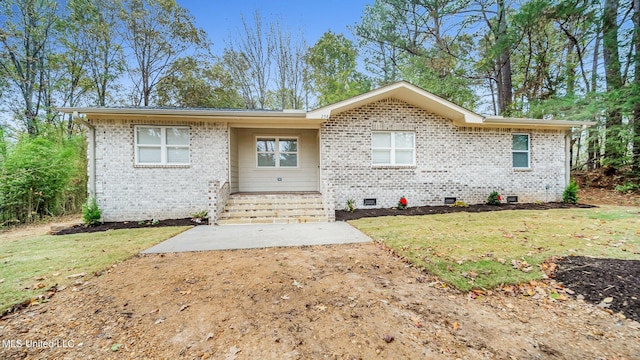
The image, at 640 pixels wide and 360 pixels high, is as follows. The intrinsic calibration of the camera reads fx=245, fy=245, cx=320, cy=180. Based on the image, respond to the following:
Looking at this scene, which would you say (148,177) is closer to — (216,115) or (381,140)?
(216,115)

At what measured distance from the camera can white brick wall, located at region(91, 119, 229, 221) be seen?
7.40 m

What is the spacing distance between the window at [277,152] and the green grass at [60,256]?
439cm

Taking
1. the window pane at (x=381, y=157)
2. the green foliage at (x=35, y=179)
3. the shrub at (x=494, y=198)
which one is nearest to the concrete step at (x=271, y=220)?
the window pane at (x=381, y=157)

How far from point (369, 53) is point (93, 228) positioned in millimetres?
18454

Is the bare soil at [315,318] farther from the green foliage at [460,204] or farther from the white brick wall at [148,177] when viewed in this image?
the green foliage at [460,204]

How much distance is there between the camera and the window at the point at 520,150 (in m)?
9.35

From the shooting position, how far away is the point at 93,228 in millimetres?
6672

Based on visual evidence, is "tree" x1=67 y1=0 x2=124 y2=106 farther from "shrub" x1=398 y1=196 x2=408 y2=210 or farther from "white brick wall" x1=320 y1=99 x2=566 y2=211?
"shrub" x1=398 y1=196 x2=408 y2=210

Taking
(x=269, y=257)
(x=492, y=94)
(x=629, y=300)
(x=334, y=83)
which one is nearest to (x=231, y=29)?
(x=334, y=83)

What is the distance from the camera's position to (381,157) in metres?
8.79

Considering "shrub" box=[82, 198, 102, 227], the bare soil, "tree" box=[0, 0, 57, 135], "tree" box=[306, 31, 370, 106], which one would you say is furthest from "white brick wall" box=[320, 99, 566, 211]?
"tree" box=[0, 0, 57, 135]

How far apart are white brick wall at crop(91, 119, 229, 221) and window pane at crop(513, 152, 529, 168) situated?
10.7 m

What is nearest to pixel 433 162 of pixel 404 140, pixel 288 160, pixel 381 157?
pixel 404 140

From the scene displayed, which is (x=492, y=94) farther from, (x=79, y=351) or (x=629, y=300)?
(x=79, y=351)
